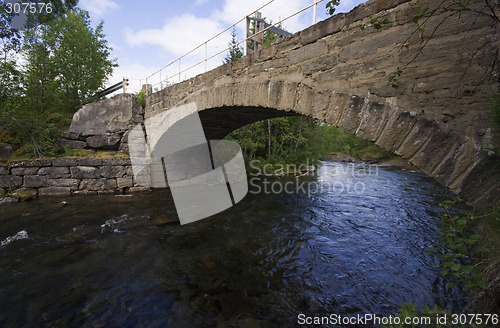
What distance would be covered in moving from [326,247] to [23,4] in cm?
1250

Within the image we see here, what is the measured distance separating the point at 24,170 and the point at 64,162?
97 centimetres

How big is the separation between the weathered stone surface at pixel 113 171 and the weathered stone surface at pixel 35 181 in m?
1.48

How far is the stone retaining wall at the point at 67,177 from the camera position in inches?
269

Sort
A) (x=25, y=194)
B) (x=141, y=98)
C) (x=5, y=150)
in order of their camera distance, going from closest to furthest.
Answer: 1. (x=25, y=194)
2. (x=5, y=150)
3. (x=141, y=98)

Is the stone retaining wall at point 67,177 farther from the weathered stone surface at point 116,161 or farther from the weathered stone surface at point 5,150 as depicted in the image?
the weathered stone surface at point 5,150

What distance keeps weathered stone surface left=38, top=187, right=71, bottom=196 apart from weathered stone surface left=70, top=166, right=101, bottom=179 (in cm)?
46

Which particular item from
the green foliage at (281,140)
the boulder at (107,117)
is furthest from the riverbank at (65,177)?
the green foliage at (281,140)

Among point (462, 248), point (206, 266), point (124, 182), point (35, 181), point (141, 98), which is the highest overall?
point (141, 98)

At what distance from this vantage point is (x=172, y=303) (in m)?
2.82

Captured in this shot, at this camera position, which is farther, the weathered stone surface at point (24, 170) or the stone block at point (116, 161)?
the stone block at point (116, 161)

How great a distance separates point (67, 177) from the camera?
7.38 metres

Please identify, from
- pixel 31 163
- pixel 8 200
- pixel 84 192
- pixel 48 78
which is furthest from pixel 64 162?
pixel 48 78

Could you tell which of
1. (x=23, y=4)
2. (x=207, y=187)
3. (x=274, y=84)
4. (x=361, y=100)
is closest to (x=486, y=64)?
(x=361, y=100)

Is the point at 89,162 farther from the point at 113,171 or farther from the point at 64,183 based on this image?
the point at 64,183
